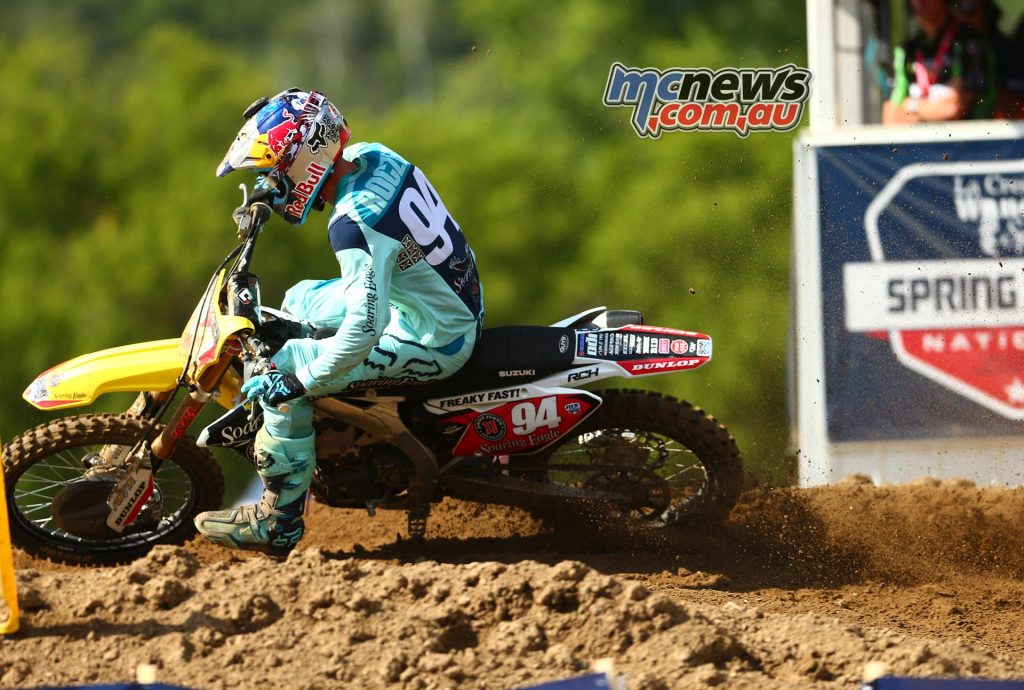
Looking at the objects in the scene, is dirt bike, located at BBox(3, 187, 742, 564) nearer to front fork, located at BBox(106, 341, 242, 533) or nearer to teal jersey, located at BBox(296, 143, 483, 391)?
front fork, located at BBox(106, 341, 242, 533)

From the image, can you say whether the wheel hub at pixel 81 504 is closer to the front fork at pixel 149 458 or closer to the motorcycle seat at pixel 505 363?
the front fork at pixel 149 458

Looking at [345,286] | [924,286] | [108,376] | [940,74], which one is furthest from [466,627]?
[940,74]

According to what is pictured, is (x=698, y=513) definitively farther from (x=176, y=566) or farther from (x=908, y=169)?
(x=908, y=169)

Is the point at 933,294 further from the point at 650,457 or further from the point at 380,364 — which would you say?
the point at 380,364

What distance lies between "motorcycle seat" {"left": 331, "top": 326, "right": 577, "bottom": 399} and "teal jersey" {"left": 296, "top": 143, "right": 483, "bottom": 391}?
0.39 ft

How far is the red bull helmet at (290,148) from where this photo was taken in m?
5.83

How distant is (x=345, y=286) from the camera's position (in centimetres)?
597

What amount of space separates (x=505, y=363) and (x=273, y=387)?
1.06m

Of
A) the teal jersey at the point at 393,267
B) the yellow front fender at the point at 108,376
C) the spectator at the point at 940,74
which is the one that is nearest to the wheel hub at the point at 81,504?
the yellow front fender at the point at 108,376

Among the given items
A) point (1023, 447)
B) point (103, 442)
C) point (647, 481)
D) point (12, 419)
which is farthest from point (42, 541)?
point (12, 419)

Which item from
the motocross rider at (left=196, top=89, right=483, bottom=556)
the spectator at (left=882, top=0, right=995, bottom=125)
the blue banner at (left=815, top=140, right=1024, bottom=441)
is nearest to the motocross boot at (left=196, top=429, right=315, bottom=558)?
the motocross rider at (left=196, top=89, right=483, bottom=556)

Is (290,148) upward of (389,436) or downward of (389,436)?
upward

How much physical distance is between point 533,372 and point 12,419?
26.1 metres

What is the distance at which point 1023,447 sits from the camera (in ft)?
27.4
